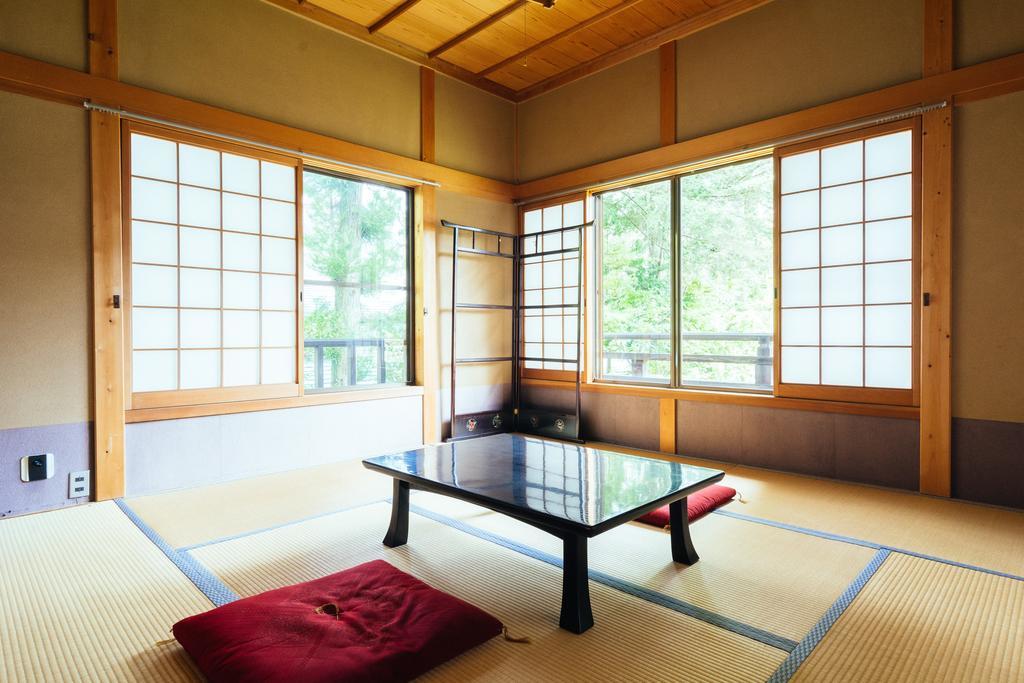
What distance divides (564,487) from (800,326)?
2.55m

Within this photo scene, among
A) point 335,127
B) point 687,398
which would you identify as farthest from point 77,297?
point 687,398

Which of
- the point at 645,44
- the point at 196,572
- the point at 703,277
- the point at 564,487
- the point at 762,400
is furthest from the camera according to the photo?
the point at 703,277

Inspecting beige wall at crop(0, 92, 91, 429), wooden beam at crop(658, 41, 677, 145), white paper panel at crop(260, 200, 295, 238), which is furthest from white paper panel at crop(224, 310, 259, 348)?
wooden beam at crop(658, 41, 677, 145)

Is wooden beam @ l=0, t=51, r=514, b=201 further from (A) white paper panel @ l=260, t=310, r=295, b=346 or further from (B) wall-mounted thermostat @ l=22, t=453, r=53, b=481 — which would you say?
(B) wall-mounted thermostat @ l=22, t=453, r=53, b=481

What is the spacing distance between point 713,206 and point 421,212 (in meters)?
3.27

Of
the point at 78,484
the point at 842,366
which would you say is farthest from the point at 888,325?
the point at 78,484

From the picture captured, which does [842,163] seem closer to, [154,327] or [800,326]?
[800,326]

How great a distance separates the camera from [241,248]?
151 inches

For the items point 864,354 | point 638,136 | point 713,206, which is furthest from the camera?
point 713,206

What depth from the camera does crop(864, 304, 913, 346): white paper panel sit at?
3426 mm

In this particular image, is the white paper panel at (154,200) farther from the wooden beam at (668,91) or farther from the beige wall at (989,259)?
the beige wall at (989,259)

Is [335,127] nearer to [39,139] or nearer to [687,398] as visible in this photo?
[39,139]

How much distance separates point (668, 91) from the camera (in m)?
4.48

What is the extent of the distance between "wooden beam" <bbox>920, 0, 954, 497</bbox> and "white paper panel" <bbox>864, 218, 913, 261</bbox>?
0.11 meters
